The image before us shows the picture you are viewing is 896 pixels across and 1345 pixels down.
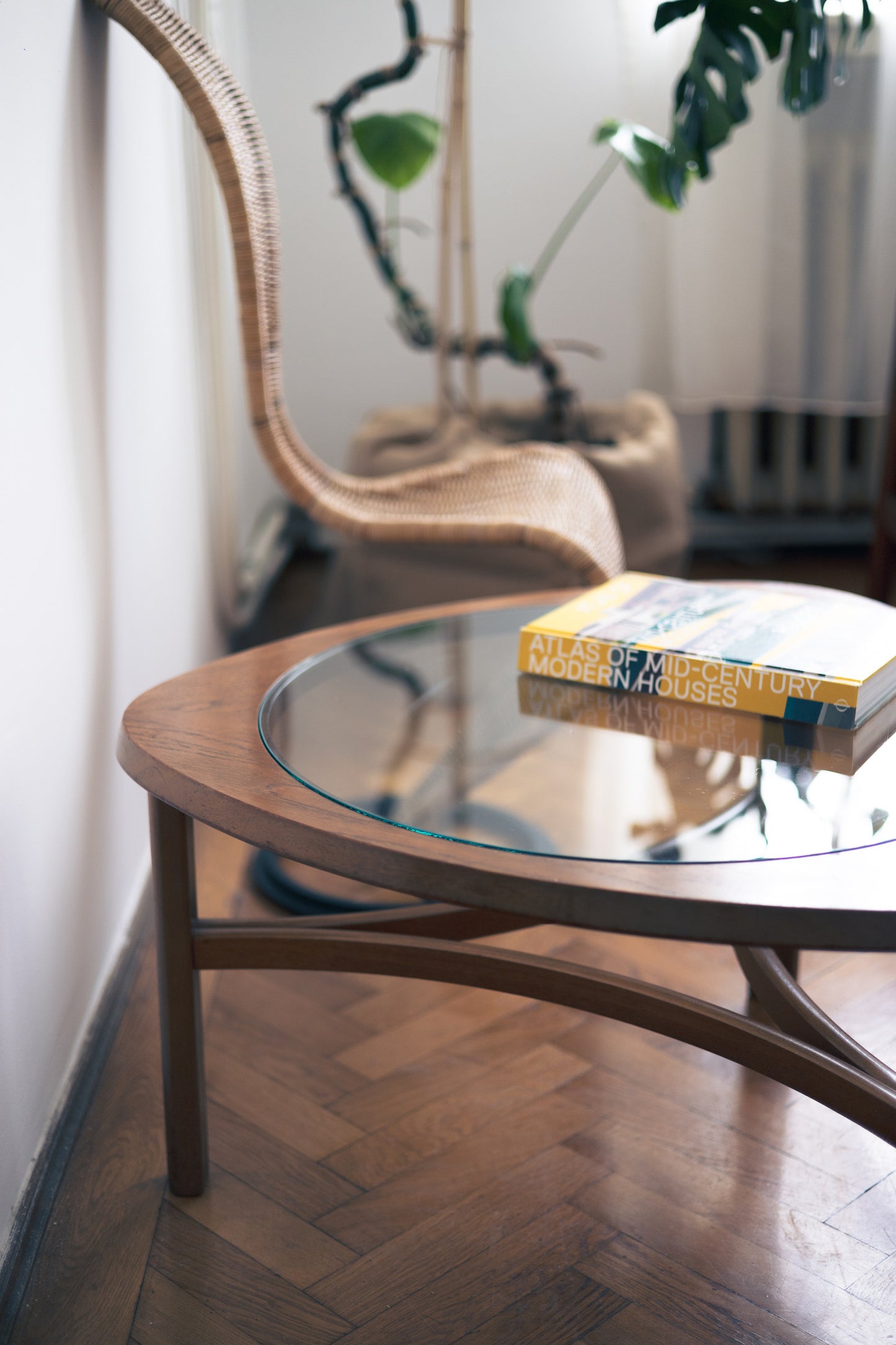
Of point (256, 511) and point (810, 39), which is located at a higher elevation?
point (810, 39)

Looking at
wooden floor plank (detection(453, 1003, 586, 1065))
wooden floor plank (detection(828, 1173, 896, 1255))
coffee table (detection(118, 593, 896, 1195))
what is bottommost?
wooden floor plank (detection(828, 1173, 896, 1255))

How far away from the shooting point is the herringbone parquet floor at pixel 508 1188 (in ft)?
2.53

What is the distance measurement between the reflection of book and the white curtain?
171 cm

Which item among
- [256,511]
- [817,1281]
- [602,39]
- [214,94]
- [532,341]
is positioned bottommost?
[817,1281]

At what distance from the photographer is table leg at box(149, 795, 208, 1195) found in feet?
2.66

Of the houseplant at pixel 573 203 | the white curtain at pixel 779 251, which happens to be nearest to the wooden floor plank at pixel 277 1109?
the houseplant at pixel 573 203

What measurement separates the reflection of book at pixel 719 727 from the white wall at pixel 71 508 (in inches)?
15.3

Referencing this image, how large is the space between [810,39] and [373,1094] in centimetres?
113

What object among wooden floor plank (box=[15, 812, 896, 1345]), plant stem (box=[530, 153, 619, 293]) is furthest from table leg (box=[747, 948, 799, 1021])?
plant stem (box=[530, 153, 619, 293])

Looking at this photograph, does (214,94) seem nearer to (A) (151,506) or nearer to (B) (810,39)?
(A) (151,506)

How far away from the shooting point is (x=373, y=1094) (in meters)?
0.99

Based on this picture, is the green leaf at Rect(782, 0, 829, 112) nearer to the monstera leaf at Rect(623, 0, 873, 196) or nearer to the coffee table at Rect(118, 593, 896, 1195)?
the monstera leaf at Rect(623, 0, 873, 196)

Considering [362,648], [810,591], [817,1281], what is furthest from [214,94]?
[817,1281]

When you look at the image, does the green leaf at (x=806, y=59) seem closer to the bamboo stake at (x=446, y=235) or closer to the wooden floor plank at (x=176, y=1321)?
the bamboo stake at (x=446, y=235)
